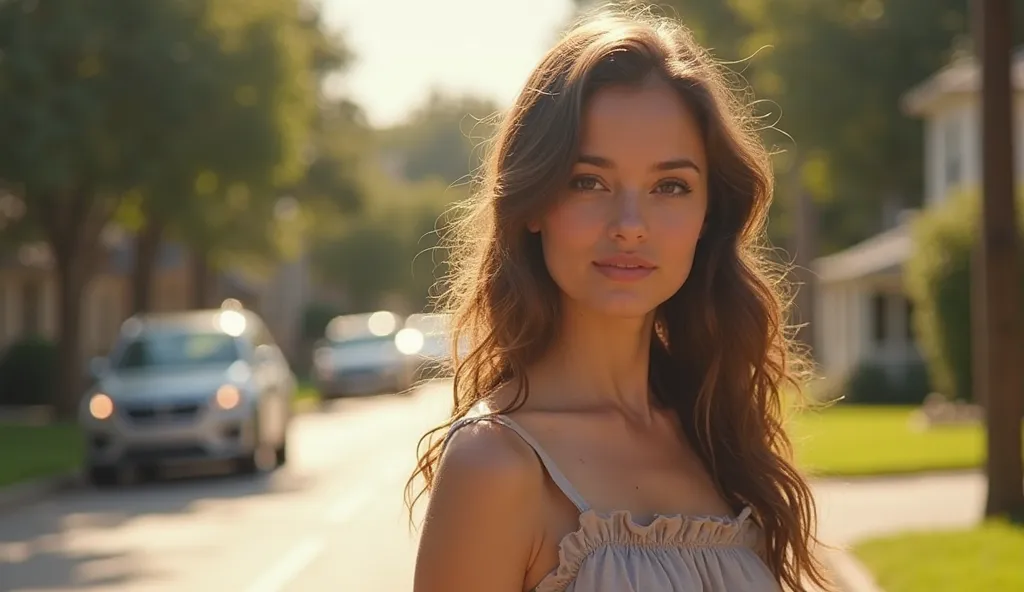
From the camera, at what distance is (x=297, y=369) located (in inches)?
2781

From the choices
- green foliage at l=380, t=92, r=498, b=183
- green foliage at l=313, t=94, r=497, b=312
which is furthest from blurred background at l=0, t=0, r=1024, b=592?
green foliage at l=380, t=92, r=498, b=183

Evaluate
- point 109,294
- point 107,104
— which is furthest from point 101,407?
point 109,294

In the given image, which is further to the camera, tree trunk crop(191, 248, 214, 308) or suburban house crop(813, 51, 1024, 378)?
tree trunk crop(191, 248, 214, 308)

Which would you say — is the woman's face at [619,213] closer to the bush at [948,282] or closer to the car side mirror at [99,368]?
the car side mirror at [99,368]

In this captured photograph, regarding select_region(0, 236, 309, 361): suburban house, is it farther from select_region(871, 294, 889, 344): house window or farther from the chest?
the chest

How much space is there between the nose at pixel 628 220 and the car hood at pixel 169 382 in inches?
687

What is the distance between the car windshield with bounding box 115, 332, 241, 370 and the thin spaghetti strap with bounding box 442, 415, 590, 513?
60.7 feet

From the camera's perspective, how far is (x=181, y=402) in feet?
64.9

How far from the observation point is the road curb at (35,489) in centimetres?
1750

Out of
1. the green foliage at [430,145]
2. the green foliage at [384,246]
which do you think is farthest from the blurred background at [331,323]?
the green foliage at [430,145]

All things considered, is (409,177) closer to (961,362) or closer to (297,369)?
(297,369)

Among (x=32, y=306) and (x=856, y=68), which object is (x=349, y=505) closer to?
(x=856, y=68)

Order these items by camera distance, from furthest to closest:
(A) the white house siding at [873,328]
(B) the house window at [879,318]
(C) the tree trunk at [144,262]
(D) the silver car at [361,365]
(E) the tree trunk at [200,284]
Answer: (E) the tree trunk at [200,284]
(B) the house window at [879,318]
(D) the silver car at [361,365]
(A) the white house siding at [873,328]
(C) the tree trunk at [144,262]

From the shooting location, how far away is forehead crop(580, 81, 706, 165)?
9.15 feet
